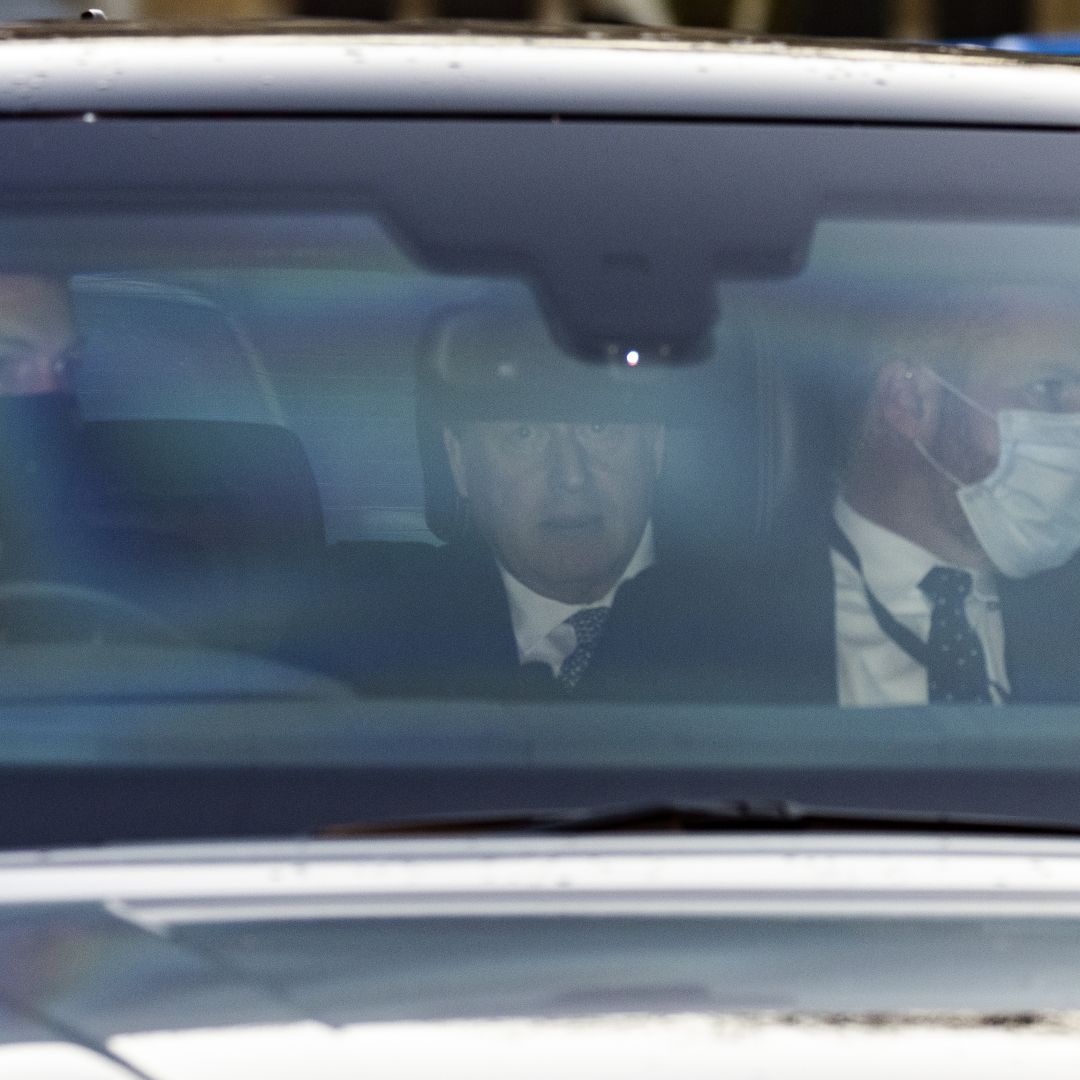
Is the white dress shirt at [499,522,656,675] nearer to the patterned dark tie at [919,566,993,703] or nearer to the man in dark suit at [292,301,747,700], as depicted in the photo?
the man in dark suit at [292,301,747,700]

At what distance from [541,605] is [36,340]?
611 millimetres

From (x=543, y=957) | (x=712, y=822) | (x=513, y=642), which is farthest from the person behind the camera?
(x=513, y=642)

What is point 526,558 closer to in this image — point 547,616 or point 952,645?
point 547,616

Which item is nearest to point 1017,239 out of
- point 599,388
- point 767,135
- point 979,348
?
point 979,348

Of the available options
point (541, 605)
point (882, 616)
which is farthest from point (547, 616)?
point (882, 616)

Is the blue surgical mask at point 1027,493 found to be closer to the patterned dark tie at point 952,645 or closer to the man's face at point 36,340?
the patterned dark tie at point 952,645

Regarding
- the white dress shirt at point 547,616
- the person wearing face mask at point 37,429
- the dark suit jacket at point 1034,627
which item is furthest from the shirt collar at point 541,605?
the person wearing face mask at point 37,429

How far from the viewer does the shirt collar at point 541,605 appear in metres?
2.12

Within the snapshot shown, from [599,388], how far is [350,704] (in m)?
0.40

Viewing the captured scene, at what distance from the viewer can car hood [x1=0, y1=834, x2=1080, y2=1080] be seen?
150 centimetres

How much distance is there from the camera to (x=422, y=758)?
1.97 m

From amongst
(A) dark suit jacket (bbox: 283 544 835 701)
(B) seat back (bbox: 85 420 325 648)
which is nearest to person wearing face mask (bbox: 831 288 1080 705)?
(A) dark suit jacket (bbox: 283 544 835 701)

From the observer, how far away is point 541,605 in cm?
214

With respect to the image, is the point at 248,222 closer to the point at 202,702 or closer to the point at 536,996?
the point at 202,702
